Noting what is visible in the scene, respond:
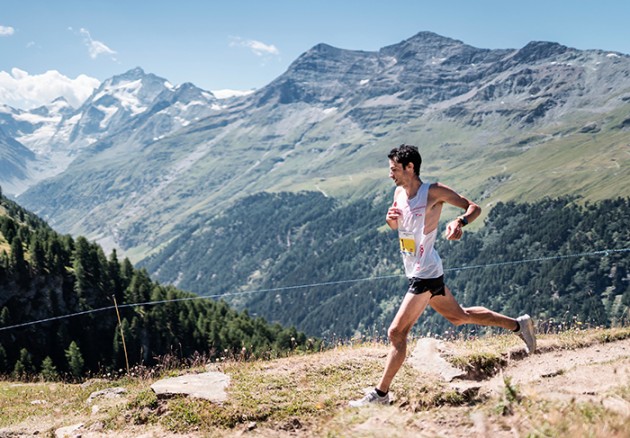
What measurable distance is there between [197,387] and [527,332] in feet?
22.1

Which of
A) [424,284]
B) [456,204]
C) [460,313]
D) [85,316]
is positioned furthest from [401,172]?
[85,316]

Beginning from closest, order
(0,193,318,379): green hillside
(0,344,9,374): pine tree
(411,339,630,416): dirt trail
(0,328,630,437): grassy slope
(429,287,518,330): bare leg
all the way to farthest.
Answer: (0,328,630,437): grassy slope, (411,339,630,416): dirt trail, (429,287,518,330): bare leg, (0,344,9,374): pine tree, (0,193,318,379): green hillside

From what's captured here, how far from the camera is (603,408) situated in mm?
6141

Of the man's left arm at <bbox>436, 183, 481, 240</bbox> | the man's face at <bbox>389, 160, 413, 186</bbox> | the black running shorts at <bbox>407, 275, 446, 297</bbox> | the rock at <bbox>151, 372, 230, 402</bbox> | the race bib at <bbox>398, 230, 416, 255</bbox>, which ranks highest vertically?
the man's face at <bbox>389, 160, 413, 186</bbox>

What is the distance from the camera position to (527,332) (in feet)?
34.4

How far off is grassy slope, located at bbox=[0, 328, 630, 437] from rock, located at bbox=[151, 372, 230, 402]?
18cm

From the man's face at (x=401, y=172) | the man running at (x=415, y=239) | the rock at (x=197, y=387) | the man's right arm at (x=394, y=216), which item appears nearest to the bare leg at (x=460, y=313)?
the man running at (x=415, y=239)

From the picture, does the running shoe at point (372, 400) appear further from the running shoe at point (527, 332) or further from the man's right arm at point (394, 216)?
the running shoe at point (527, 332)

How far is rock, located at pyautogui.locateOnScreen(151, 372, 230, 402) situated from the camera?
29.9ft

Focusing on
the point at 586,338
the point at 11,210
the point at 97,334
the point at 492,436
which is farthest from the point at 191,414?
the point at 11,210

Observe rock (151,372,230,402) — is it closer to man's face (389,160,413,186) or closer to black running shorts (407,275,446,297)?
black running shorts (407,275,446,297)

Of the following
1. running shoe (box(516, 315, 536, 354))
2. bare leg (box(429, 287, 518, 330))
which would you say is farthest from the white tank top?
running shoe (box(516, 315, 536, 354))

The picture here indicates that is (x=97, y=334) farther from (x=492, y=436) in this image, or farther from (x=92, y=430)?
(x=492, y=436)

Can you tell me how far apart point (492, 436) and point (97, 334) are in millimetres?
86759
